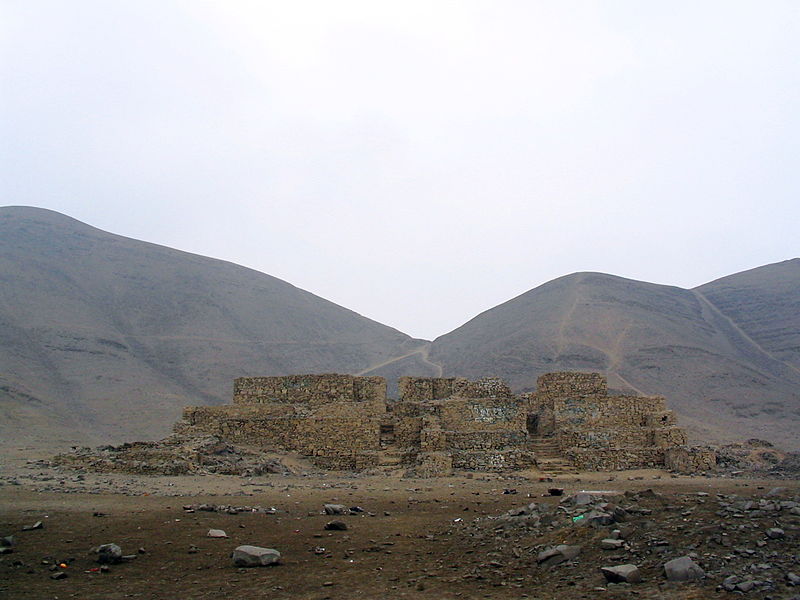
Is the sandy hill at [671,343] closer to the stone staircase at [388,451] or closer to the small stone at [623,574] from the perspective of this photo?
the stone staircase at [388,451]

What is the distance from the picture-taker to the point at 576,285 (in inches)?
2884

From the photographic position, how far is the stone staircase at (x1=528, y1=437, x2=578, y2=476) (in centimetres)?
1845

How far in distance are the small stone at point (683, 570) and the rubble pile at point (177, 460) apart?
41.3 ft

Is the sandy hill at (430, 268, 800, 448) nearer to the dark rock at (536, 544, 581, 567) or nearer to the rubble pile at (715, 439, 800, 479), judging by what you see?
the rubble pile at (715, 439, 800, 479)

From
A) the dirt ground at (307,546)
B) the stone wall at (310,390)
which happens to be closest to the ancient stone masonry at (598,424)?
the dirt ground at (307,546)

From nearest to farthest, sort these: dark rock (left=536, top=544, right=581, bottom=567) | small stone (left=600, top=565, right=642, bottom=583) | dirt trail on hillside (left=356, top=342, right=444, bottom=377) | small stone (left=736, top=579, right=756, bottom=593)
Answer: small stone (left=736, top=579, right=756, bottom=593)
small stone (left=600, top=565, right=642, bottom=583)
dark rock (left=536, top=544, right=581, bottom=567)
dirt trail on hillside (left=356, top=342, right=444, bottom=377)

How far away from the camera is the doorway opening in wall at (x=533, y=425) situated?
903 inches

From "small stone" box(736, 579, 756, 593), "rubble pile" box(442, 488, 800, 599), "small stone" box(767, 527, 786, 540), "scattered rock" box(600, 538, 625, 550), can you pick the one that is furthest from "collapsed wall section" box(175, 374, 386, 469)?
"small stone" box(736, 579, 756, 593)

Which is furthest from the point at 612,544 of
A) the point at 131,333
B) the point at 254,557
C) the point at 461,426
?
the point at 131,333

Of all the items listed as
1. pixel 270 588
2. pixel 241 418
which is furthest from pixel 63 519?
pixel 241 418

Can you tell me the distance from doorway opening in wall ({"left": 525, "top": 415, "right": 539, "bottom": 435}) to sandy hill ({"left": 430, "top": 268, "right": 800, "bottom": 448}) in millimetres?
17319

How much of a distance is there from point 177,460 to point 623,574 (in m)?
13.6

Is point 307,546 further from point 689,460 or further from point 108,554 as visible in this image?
point 689,460

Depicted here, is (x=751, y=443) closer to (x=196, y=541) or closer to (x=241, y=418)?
(x=241, y=418)
